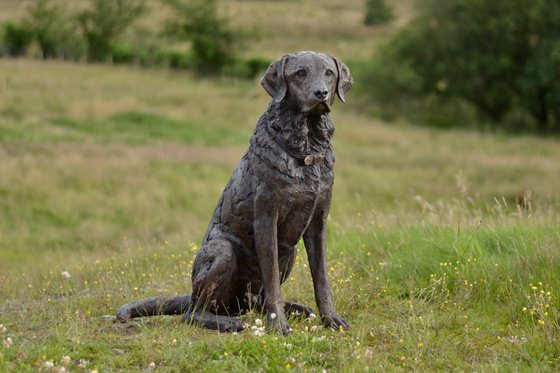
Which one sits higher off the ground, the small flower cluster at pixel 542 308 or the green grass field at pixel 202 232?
the small flower cluster at pixel 542 308

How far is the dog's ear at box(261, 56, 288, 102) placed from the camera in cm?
612

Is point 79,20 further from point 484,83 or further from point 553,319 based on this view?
point 553,319

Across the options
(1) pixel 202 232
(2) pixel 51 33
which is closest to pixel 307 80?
(1) pixel 202 232

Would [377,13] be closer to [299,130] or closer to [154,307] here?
[154,307]

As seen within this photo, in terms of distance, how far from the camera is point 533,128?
34188 mm

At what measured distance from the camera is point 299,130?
6.22 metres

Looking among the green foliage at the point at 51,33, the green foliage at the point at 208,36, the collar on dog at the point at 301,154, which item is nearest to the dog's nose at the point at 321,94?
Result: the collar on dog at the point at 301,154

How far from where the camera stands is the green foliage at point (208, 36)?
144ft

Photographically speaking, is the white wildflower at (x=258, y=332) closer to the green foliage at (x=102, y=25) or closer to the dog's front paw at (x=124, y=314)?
the dog's front paw at (x=124, y=314)

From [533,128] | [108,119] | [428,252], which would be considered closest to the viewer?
[428,252]

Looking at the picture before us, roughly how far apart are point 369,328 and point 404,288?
4.42 ft

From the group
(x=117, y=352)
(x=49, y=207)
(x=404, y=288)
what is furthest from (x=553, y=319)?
(x=49, y=207)

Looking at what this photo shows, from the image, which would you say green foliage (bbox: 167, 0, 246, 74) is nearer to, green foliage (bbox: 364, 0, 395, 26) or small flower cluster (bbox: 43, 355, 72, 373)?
green foliage (bbox: 364, 0, 395, 26)

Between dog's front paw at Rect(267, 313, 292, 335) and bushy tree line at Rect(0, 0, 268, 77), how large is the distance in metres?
37.3
